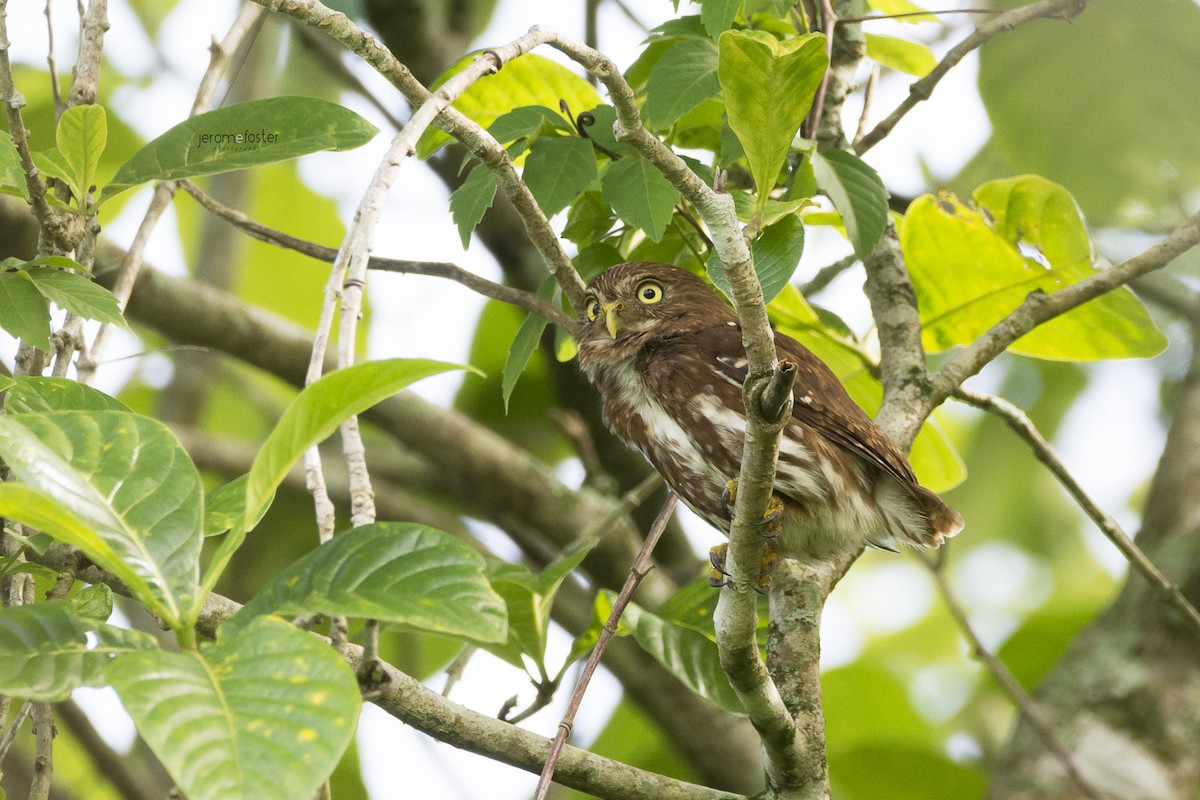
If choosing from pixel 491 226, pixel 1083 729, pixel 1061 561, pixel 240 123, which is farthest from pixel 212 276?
pixel 1061 561

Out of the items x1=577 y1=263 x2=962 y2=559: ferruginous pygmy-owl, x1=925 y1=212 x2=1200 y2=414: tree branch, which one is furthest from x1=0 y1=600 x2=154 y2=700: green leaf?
x1=925 y1=212 x2=1200 y2=414: tree branch

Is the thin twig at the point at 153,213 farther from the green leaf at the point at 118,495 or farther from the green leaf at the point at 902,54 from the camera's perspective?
the green leaf at the point at 902,54

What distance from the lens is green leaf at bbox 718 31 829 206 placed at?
216cm

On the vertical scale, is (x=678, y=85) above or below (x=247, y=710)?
above

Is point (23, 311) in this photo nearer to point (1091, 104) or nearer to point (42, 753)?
point (42, 753)

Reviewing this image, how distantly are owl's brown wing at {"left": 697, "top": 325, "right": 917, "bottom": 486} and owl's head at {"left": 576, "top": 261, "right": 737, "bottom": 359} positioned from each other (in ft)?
1.16

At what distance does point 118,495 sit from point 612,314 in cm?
211

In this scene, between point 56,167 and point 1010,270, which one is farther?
point 1010,270

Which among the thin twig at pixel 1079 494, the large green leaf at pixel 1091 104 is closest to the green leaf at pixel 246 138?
the thin twig at pixel 1079 494

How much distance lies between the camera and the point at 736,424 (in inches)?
124

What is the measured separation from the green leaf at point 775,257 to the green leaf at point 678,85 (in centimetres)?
51

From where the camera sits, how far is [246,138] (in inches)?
90.5

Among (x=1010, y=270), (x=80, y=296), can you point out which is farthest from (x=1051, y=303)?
(x=80, y=296)

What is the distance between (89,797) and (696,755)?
2946 mm
